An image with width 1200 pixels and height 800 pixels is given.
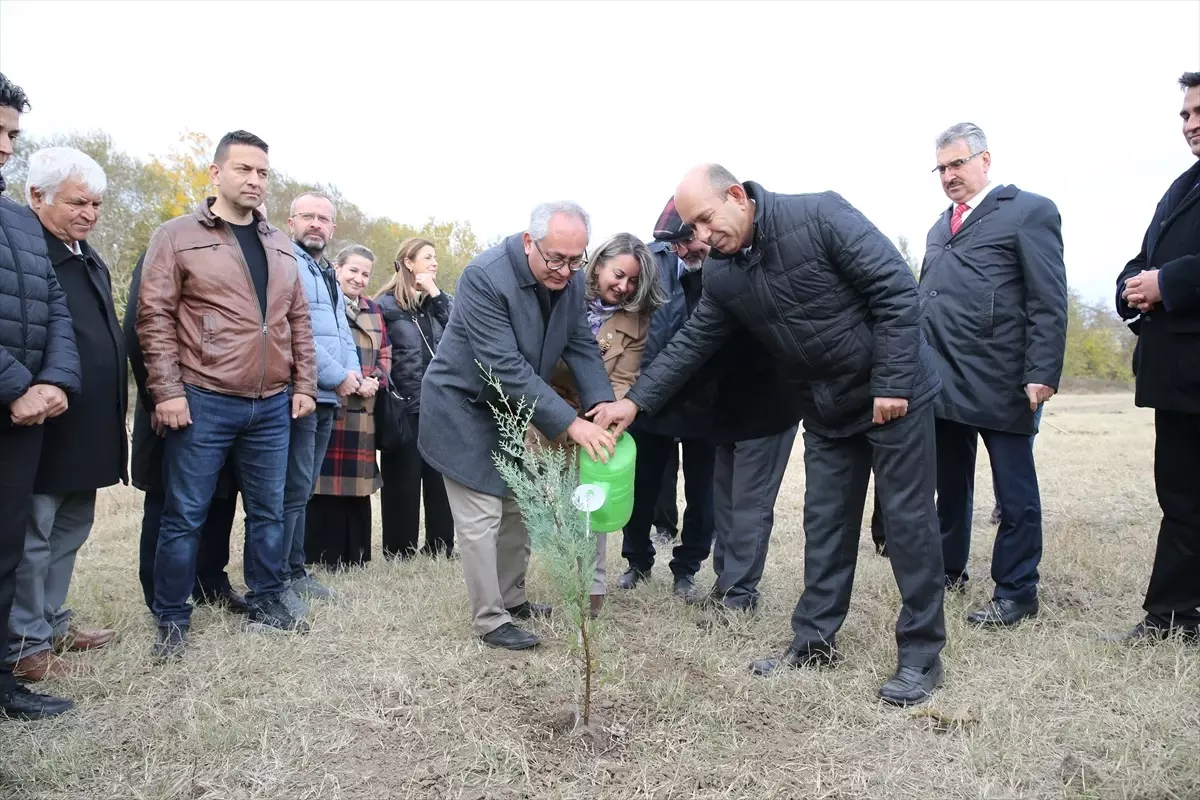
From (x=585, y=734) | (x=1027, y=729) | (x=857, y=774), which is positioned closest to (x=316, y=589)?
(x=585, y=734)

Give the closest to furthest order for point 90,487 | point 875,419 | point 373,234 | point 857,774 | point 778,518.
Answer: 1. point 857,774
2. point 875,419
3. point 90,487
4. point 778,518
5. point 373,234

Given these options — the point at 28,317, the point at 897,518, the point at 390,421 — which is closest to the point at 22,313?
the point at 28,317

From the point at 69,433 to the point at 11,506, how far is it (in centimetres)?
51

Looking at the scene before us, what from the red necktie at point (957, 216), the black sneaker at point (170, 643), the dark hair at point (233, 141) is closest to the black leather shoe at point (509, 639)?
the black sneaker at point (170, 643)

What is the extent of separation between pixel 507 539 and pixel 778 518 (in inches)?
134

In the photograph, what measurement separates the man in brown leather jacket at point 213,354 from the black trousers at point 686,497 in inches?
78.7

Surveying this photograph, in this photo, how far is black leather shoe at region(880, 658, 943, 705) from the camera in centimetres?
326

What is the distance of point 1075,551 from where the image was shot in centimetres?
525

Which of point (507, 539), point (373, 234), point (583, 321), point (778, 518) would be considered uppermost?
point (373, 234)

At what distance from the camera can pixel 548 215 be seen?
368 cm

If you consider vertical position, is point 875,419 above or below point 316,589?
above

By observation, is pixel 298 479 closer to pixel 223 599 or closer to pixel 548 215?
pixel 223 599

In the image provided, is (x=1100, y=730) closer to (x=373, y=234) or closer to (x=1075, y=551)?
(x=1075, y=551)

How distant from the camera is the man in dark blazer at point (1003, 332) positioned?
13.4 feet
